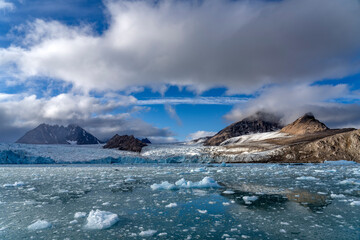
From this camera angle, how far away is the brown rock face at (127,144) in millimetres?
96144

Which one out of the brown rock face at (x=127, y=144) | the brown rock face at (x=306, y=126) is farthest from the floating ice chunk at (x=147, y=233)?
the brown rock face at (x=306, y=126)

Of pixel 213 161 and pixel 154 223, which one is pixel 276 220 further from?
pixel 213 161

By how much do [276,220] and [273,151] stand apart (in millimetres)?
80441

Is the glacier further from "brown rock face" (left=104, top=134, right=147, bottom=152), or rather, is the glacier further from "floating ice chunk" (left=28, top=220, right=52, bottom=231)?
"floating ice chunk" (left=28, top=220, right=52, bottom=231)

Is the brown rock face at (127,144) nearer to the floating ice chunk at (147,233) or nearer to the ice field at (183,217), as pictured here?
the ice field at (183,217)

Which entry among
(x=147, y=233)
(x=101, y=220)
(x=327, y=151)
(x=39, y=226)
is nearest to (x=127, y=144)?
(x=327, y=151)

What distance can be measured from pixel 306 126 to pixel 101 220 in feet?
570

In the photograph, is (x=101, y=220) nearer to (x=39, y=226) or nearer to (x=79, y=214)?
(x=79, y=214)

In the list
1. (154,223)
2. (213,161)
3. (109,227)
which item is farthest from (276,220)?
(213,161)

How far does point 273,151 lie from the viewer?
8088cm

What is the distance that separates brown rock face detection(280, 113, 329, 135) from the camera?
14919cm

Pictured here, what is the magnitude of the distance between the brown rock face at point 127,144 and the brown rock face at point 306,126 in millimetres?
105688

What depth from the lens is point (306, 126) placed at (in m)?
156

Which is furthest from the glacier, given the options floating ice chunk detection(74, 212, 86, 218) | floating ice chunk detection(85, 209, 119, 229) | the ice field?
floating ice chunk detection(85, 209, 119, 229)
